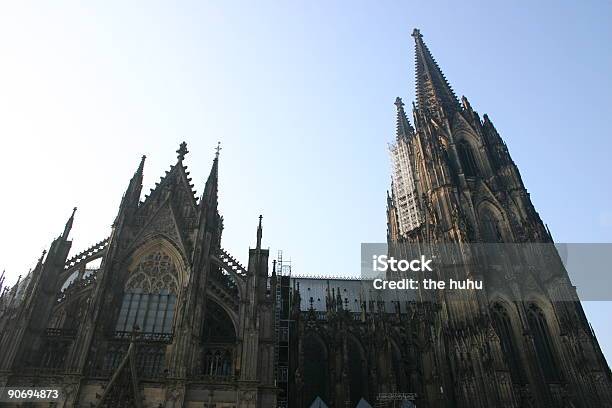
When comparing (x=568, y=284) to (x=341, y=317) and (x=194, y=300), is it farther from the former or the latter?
(x=194, y=300)

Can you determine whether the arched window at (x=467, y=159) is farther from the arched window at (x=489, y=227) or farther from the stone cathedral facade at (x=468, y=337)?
the arched window at (x=489, y=227)

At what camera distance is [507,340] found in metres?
32.4

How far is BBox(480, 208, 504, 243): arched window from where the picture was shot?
3762 cm

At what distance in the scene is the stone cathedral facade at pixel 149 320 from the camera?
22094 mm

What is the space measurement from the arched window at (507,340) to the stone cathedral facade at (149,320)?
56.5 feet

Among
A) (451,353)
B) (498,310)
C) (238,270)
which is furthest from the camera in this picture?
(498,310)

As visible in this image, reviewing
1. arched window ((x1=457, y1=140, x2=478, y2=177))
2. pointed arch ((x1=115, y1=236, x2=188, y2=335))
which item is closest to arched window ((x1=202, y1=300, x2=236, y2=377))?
pointed arch ((x1=115, y1=236, x2=188, y2=335))

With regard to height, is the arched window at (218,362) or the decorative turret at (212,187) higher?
the decorative turret at (212,187)

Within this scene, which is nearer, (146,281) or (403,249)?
(146,281)

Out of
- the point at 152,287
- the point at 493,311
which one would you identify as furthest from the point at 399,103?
the point at 152,287

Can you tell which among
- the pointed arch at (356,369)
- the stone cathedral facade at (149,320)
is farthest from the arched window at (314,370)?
the stone cathedral facade at (149,320)

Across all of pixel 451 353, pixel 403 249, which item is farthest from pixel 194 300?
pixel 403 249

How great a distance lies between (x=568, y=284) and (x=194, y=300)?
26783mm

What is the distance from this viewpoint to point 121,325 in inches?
1001
